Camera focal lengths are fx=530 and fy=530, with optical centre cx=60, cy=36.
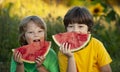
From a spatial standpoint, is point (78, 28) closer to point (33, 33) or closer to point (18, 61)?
point (33, 33)

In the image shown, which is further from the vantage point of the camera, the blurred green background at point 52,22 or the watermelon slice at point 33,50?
the blurred green background at point 52,22

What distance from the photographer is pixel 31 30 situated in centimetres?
521

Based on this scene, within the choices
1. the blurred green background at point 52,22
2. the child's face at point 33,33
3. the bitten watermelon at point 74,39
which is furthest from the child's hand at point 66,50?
the blurred green background at point 52,22

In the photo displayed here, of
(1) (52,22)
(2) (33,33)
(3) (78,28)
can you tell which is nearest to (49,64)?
(2) (33,33)

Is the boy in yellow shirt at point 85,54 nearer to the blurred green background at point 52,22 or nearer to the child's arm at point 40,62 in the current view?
the child's arm at point 40,62

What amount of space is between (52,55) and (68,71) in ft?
1.02

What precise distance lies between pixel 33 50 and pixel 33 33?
0.55 feet

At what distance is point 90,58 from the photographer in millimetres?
5160

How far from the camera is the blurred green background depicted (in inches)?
320

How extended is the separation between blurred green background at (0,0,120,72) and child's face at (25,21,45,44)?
7.23 feet

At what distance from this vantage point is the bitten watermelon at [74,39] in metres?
5.11

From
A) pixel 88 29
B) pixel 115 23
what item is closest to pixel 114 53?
pixel 115 23

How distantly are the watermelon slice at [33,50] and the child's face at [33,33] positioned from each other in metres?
0.07

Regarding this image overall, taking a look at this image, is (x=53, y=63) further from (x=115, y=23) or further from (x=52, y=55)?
(x=115, y=23)
